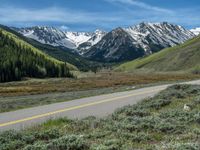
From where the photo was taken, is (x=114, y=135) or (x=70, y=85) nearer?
(x=114, y=135)

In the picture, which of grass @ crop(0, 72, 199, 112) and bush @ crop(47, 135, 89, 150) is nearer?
bush @ crop(47, 135, 89, 150)

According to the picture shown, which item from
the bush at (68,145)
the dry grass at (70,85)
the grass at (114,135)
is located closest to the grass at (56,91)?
the dry grass at (70,85)

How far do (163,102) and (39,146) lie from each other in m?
13.2

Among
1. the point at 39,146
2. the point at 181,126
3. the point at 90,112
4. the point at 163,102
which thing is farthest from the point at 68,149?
the point at 163,102

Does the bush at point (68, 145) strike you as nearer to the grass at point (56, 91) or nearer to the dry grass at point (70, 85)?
the grass at point (56, 91)

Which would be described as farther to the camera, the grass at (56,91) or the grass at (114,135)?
the grass at (56,91)

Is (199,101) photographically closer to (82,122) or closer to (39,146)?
(82,122)

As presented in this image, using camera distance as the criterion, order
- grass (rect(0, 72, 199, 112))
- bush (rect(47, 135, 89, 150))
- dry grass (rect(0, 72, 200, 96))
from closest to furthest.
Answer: bush (rect(47, 135, 89, 150)) < grass (rect(0, 72, 199, 112)) < dry grass (rect(0, 72, 200, 96))

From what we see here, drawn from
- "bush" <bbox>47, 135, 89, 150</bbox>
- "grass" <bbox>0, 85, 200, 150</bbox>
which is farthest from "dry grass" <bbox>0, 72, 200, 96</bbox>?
"bush" <bbox>47, 135, 89, 150</bbox>

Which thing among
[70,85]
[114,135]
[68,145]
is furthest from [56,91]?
[68,145]

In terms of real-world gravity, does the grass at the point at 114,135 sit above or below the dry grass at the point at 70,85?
above

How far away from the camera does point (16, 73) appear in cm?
17625

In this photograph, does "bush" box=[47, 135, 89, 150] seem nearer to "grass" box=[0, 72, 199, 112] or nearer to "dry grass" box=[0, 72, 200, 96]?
"grass" box=[0, 72, 199, 112]

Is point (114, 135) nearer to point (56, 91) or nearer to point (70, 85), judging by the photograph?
point (56, 91)
